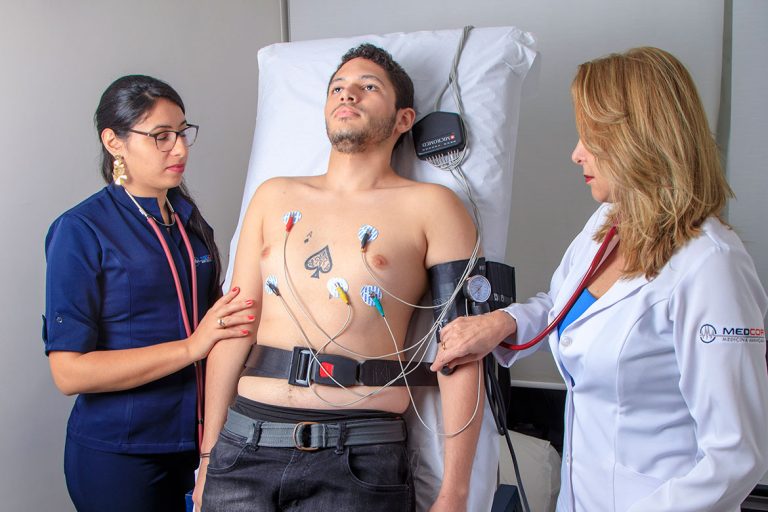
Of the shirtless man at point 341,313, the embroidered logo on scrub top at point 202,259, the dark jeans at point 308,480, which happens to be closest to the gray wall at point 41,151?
the embroidered logo on scrub top at point 202,259

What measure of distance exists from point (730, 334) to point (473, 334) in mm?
574

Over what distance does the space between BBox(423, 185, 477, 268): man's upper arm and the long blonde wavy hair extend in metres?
0.48

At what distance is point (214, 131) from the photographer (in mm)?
2801

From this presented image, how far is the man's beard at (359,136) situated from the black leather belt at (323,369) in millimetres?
572

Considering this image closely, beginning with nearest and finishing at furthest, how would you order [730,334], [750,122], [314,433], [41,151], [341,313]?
[730,334] → [314,433] → [341,313] → [41,151] → [750,122]

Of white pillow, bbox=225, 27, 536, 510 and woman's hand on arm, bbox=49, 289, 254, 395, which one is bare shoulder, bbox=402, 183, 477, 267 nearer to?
white pillow, bbox=225, 27, 536, 510

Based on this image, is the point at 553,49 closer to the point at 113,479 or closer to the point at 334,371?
the point at 334,371

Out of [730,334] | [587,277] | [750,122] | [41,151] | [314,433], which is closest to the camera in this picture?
[730,334]

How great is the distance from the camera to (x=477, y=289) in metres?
1.69

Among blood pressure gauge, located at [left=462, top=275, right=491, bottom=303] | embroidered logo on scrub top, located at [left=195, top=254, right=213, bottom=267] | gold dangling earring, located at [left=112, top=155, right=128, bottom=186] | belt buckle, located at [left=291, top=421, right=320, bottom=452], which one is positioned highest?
gold dangling earring, located at [left=112, top=155, right=128, bottom=186]

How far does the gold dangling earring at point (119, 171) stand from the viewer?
1863 mm

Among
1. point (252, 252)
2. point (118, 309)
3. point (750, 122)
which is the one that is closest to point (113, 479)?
point (118, 309)

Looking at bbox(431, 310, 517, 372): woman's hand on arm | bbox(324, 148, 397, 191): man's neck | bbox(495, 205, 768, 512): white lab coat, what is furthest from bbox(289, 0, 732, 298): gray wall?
bbox(495, 205, 768, 512): white lab coat

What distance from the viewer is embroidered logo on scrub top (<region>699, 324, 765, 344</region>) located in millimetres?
1130
